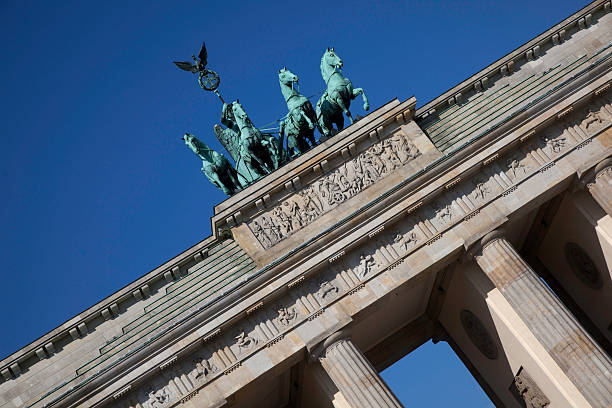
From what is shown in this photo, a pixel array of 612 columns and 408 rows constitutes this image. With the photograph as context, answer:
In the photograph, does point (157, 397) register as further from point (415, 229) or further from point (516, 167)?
point (516, 167)

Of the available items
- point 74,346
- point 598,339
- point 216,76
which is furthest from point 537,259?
point 74,346

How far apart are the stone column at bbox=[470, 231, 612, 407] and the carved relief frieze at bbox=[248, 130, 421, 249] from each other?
3828mm

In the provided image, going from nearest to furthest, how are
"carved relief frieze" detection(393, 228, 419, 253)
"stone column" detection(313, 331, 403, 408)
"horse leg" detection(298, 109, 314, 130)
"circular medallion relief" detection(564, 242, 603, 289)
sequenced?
1. "stone column" detection(313, 331, 403, 408)
2. "carved relief frieze" detection(393, 228, 419, 253)
3. "circular medallion relief" detection(564, 242, 603, 289)
4. "horse leg" detection(298, 109, 314, 130)

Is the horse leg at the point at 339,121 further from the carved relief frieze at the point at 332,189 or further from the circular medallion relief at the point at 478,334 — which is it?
the circular medallion relief at the point at 478,334

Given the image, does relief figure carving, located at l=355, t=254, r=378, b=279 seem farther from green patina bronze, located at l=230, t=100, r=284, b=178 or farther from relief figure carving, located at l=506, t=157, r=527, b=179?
green patina bronze, located at l=230, t=100, r=284, b=178

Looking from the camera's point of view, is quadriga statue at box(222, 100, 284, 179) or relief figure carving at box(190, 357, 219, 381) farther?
quadriga statue at box(222, 100, 284, 179)

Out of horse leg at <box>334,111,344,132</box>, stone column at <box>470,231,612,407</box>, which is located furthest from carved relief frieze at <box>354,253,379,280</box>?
horse leg at <box>334,111,344,132</box>

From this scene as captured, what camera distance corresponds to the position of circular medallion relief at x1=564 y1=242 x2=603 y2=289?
94.1ft

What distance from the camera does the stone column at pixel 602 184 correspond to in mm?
26219

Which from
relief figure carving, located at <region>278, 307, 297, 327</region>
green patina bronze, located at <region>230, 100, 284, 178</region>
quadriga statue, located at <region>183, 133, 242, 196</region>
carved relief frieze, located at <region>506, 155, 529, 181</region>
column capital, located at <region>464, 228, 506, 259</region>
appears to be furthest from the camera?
quadriga statue, located at <region>183, 133, 242, 196</region>

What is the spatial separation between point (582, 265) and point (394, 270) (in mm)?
6947

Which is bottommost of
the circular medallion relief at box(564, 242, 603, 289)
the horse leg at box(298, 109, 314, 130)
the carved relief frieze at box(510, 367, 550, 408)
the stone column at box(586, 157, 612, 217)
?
the carved relief frieze at box(510, 367, 550, 408)

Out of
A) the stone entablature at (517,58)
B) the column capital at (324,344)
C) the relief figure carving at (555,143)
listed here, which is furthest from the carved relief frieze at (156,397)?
the relief figure carving at (555,143)

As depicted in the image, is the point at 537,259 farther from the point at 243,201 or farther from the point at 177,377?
the point at 177,377
